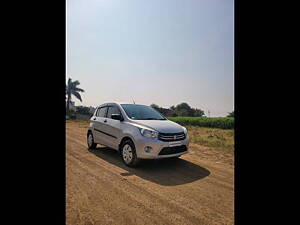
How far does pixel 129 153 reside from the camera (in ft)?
14.1

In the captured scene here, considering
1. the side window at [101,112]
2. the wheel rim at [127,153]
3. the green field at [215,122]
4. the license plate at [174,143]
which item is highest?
the side window at [101,112]

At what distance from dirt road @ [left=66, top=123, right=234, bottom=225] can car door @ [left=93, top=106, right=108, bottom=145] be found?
960 mm

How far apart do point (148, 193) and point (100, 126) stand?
3.26 m

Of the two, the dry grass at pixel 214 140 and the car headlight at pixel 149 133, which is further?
the dry grass at pixel 214 140

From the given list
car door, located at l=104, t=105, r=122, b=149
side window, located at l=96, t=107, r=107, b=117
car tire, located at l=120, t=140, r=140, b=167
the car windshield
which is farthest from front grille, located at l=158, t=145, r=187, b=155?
side window, located at l=96, t=107, r=107, b=117

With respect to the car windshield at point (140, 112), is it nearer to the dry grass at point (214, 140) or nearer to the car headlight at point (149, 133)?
the car headlight at point (149, 133)

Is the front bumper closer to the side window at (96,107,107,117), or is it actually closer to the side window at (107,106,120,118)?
the side window at (107,106,120,118)

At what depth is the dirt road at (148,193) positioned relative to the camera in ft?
7.31

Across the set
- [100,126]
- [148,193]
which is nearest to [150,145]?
[148,193]

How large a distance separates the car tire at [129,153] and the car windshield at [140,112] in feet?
2.53

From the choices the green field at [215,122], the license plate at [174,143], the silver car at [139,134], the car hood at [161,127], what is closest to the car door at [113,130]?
the silver car at [139,134]
